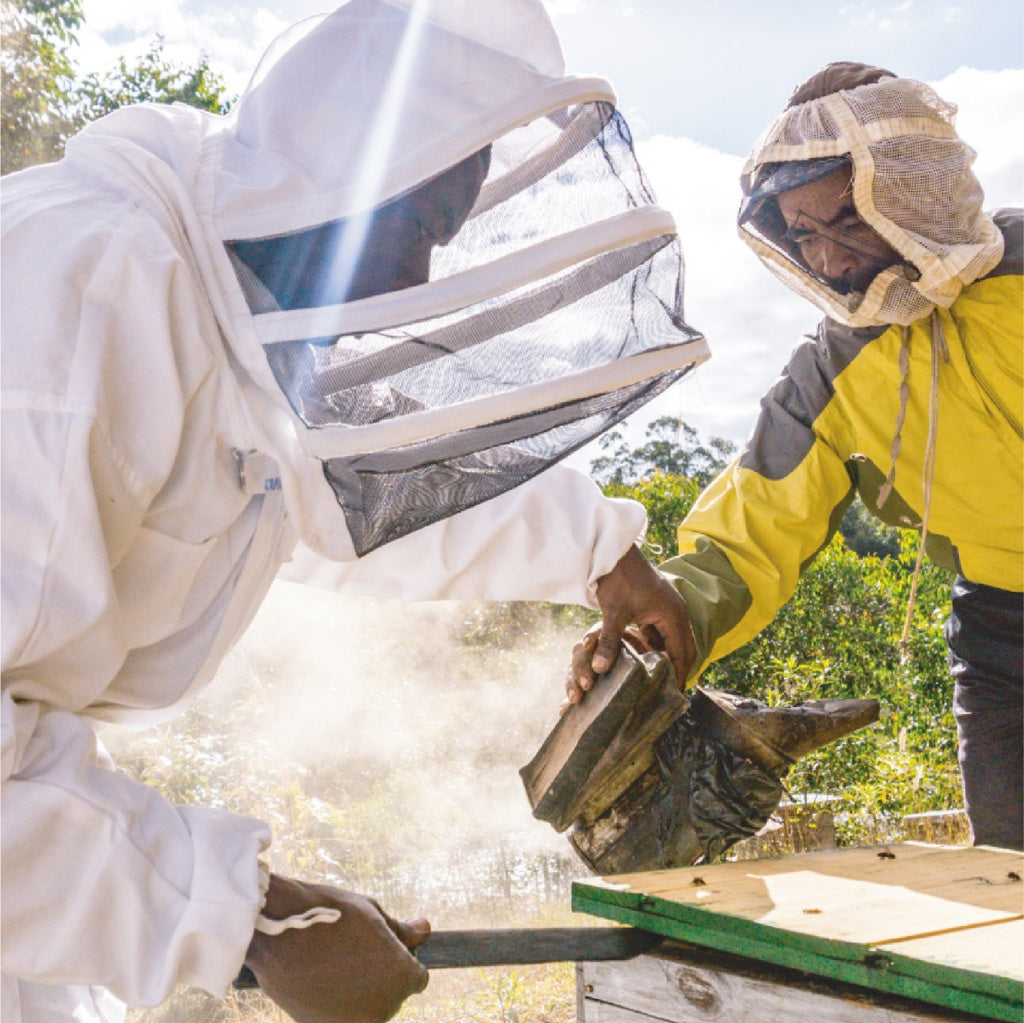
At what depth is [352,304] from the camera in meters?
1.45

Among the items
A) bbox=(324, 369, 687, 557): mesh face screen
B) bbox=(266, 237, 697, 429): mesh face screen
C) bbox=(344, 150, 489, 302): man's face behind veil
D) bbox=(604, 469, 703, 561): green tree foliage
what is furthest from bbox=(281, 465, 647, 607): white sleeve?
bbox=(604, 469, 703, 561): green tree foliage

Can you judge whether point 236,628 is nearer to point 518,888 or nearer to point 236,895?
point 236,895

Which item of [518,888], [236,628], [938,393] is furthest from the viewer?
[518,888]

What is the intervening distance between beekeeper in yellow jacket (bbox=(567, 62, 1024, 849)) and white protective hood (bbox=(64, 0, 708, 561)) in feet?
3.93

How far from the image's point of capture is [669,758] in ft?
7.04

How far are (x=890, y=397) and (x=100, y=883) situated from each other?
2.44 metres

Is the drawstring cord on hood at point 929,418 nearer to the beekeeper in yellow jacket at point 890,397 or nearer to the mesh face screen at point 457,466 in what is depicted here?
the beekeeper in yellow jacket at point 890,397

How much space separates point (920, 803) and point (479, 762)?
2944mm

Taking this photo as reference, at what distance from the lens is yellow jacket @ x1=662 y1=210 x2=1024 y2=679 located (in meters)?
2.77

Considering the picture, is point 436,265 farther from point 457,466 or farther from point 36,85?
point 36,85

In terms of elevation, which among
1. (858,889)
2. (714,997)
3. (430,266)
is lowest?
(714,997)

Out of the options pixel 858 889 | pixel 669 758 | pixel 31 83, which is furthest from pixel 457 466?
pixel 31 83

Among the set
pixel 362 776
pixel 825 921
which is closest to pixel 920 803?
pixel 362 776

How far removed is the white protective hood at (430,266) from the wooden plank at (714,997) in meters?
0.96
